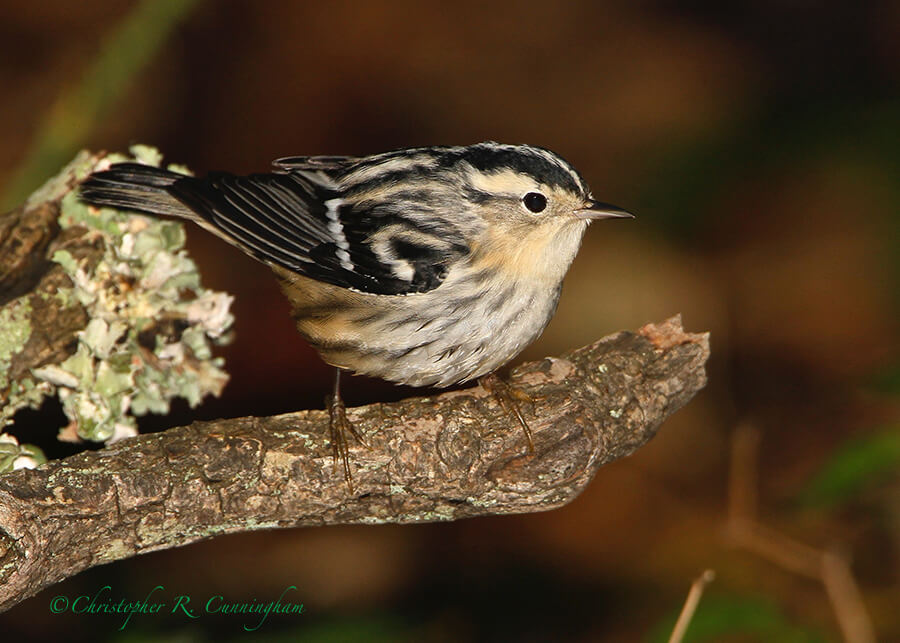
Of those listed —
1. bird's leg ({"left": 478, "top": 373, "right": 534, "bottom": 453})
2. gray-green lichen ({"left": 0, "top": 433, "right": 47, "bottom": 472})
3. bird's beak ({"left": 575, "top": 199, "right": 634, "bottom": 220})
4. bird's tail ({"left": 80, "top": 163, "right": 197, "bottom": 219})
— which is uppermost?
bird's beak ({"left": 575, "top": 199, "right": 634, "bottom": 220})

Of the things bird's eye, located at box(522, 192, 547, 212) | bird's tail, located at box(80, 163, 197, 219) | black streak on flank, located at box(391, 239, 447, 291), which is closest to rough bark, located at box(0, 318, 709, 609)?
black streak on flank, located at box(391, 239, 447, 291)

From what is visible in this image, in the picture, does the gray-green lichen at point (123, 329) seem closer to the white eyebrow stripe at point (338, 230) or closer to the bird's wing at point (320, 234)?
the bird's wing at point (320, 234)

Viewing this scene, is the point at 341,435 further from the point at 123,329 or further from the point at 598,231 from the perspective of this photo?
the point at 598,231

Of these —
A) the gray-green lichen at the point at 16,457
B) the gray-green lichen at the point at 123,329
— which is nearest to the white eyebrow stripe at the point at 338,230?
the gray-green lichen at the point at 123,329

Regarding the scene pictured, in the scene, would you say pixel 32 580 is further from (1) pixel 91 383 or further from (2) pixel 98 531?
(1) pixel 91 383

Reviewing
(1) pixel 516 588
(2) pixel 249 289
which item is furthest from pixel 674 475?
(2) pixel 249 289

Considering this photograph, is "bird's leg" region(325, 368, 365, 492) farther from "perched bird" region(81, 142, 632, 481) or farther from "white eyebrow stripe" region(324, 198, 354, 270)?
"white eyebrow stripe" region(324, 198, 354, 270)
